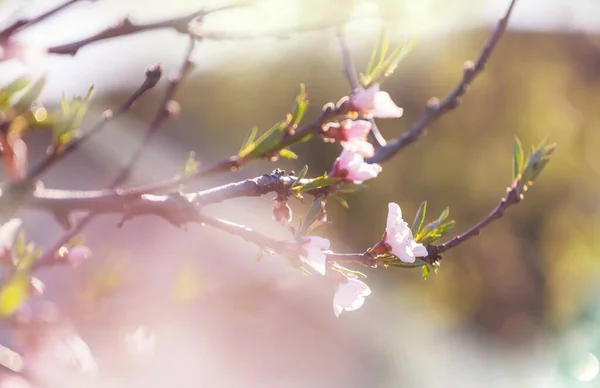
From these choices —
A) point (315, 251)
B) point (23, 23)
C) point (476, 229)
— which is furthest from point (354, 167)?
point (23, 23)

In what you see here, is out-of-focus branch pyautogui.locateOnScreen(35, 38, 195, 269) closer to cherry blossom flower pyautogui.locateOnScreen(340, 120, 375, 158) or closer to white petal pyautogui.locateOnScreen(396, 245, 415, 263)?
cherry blossom flower pyautogui.locateOnScreen(340, 120, 375, 158)

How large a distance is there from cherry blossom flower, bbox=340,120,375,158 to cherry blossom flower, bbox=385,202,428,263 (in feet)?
0.30

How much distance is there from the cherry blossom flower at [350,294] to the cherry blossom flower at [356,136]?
0.61ft

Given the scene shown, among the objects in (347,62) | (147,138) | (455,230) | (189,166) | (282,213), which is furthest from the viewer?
(455,230)

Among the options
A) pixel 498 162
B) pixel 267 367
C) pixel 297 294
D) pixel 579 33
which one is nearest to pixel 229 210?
pixel 297 294

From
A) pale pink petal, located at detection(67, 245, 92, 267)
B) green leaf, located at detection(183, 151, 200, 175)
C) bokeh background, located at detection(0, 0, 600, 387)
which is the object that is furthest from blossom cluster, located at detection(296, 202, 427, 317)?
bokeh background, located at detection(0, 0, 600, 387)

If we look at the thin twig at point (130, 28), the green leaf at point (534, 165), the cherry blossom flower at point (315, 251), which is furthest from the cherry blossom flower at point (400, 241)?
the thin twig at point (130, 28)

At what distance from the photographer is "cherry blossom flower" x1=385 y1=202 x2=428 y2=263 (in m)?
0.73

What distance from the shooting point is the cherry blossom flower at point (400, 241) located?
2.40 feet

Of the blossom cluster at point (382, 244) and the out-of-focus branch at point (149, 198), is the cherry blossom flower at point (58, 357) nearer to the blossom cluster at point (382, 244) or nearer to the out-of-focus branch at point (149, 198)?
the out-of-focus branch at point (149, 198)

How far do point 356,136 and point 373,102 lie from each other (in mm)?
57

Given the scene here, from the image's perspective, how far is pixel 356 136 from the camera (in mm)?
726

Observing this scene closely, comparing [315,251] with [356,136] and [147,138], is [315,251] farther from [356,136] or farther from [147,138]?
[147,138]

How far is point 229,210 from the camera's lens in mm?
5449
